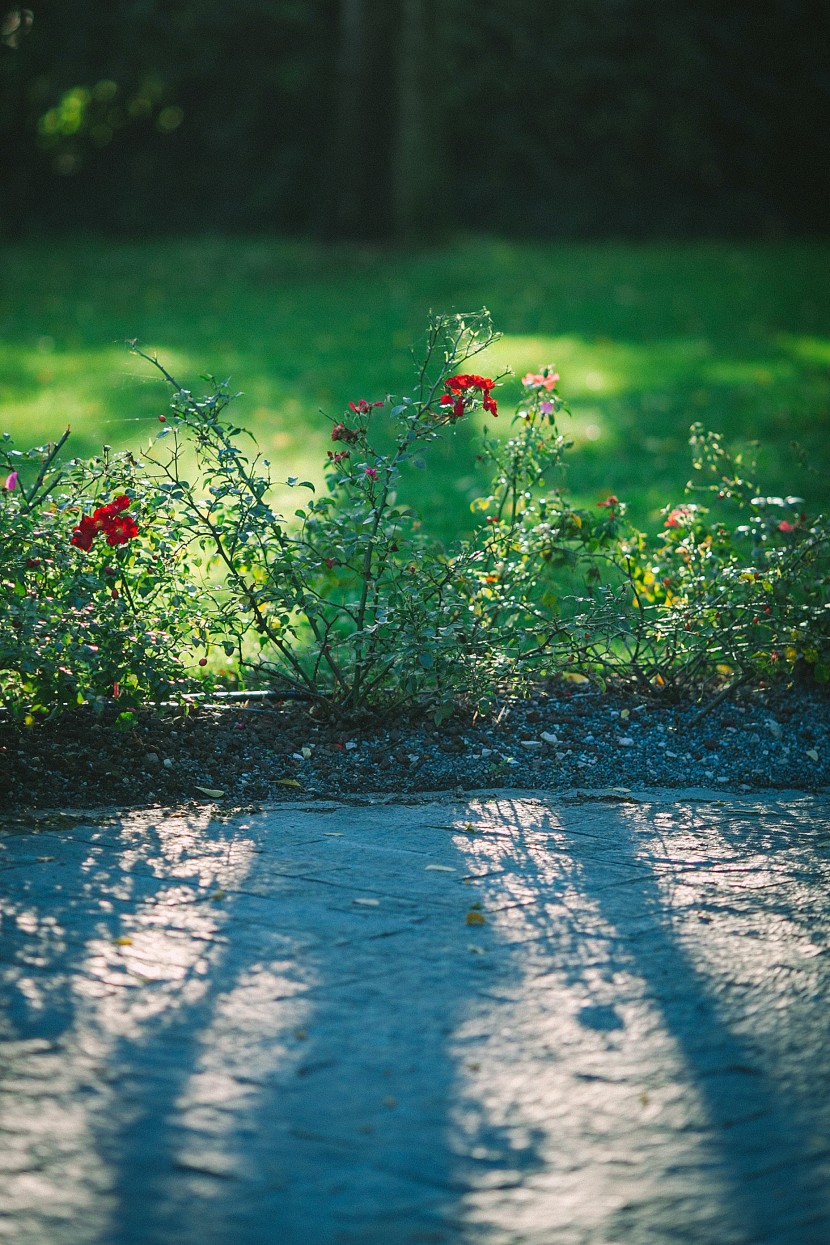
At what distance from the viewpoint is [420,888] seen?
3.06 metres

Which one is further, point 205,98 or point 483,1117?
point 205,98

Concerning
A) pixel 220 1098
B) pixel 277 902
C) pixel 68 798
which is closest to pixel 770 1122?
pixel 220 1098

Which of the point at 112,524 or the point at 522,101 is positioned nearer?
the point at 112,524

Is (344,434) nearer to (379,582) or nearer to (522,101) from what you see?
(379,582)

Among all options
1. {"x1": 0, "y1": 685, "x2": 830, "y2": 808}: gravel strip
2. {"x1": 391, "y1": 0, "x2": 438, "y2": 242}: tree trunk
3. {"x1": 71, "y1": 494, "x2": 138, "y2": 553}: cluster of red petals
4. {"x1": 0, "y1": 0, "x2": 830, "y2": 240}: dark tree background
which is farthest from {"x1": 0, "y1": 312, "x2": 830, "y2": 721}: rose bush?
{"x1": 0, "y1": 0, "x2": 830, "y2": 240}: dark tree background

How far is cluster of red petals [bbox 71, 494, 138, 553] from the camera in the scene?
3518 mm

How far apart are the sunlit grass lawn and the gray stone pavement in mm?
2217

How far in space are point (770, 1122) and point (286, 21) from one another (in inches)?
720

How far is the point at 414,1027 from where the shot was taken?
2.52 m

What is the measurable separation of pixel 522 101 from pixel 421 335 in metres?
9.27

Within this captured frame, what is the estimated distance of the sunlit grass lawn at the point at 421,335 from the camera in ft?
25.4

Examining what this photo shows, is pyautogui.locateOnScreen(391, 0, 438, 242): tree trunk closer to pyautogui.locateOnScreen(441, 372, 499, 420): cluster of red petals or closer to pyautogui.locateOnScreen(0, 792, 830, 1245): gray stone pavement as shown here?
pyautogui.locateOnScreen(441, 372, 499, 420): cluster of red petals

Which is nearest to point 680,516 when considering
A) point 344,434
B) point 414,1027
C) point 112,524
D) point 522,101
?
point 344,434

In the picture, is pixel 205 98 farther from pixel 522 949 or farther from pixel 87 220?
pixel 522 949
